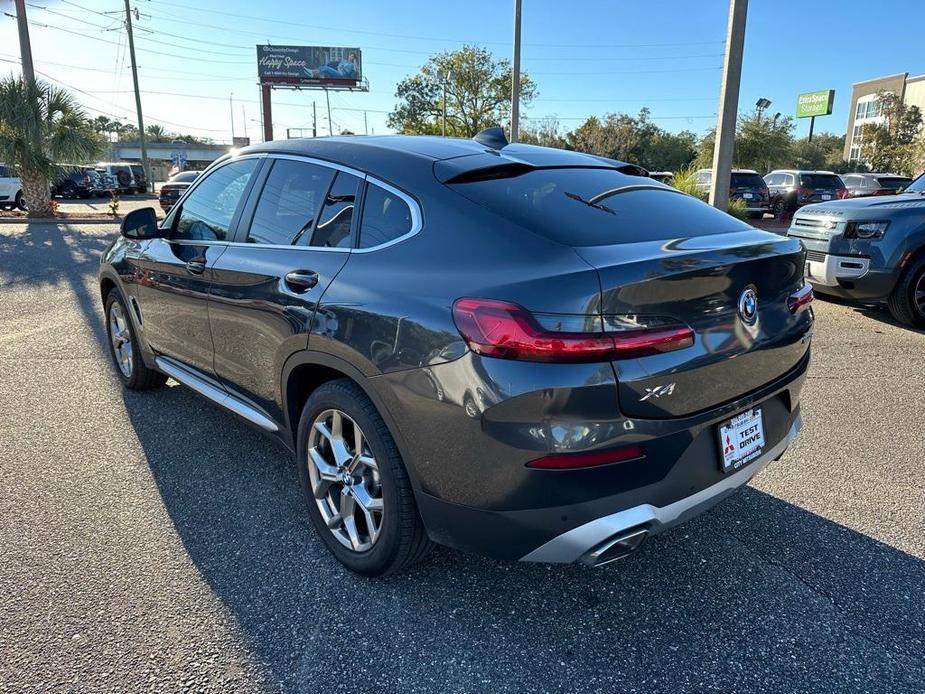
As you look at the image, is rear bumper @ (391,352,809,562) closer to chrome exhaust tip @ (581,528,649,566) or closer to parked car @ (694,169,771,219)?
chrome exhaust tip @ (581,528,649,566)

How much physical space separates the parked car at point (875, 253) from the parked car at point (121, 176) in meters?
33.6

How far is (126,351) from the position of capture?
476cm

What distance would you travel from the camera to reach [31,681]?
2.10 meters

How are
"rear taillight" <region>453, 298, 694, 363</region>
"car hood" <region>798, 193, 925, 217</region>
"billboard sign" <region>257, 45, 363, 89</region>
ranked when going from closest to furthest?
"rear taillight" <region>453, 298, 694, 363</region>, "car hood" <region>798, 193, 925, 217</region>, "billboard sign" <region>257, 45, 363, 89</region>

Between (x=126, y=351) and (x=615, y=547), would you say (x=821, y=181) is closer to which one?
(x=126, y=351)

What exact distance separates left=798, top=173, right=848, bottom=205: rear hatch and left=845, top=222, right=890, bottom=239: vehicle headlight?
47.9ft

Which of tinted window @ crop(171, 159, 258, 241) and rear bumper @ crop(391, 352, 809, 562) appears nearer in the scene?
rear bumper @ crop(391, 352, 809, 562)

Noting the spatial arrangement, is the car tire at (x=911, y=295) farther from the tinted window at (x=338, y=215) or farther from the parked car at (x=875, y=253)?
the tinted window at (x=338, y=215)

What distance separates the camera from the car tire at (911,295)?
A: 6344 millimetres

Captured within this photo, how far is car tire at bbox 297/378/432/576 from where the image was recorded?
235 centimetres

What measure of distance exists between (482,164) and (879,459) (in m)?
2.82

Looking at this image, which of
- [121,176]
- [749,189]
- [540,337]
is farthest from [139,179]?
[540,337]

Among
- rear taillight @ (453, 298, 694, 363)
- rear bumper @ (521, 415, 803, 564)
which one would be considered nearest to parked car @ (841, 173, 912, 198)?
rear bumper @ (521, 415, 803, 564)

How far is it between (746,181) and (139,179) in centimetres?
2995
